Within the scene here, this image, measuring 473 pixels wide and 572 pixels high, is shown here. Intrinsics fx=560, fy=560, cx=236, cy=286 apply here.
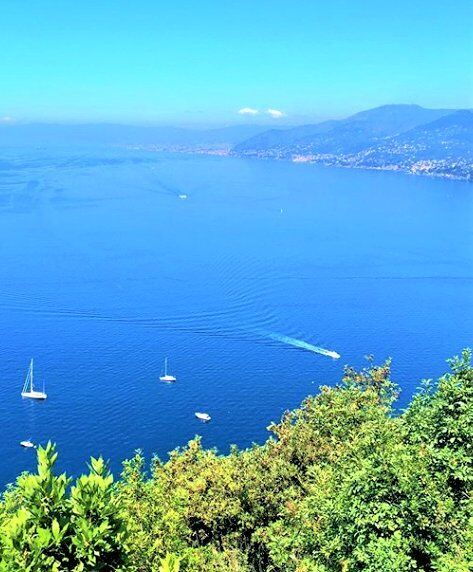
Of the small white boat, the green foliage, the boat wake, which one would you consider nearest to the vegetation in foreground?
the green foliage

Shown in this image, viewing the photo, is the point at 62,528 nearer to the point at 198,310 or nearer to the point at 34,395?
the point at 34,395

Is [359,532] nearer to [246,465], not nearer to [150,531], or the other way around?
[150,531]

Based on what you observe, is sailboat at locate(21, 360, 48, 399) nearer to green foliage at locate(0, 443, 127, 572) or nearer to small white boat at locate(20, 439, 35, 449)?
small white boat at locate(20, 439, 35, 449)

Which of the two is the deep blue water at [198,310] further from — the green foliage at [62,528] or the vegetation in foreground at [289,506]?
the green foliage at [62,528]

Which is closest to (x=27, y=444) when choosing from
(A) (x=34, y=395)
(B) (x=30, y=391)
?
(A) (x=34, y=395)

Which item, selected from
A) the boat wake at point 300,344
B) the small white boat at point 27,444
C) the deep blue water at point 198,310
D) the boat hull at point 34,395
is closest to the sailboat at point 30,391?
the boat hull at point 34,395
